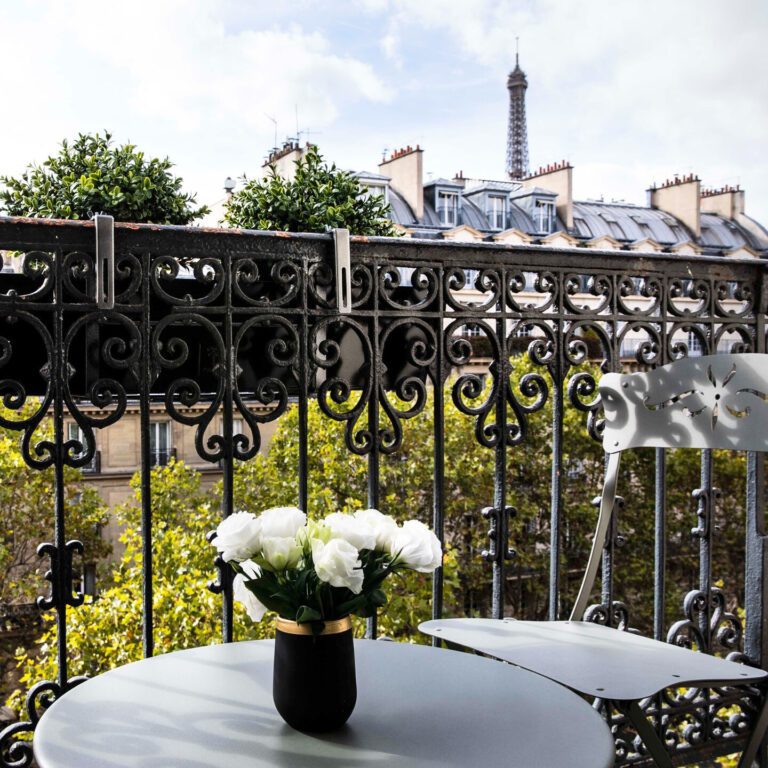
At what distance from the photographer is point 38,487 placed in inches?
658

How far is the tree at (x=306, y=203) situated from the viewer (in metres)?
2.63

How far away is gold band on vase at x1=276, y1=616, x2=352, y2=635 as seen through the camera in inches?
45.2

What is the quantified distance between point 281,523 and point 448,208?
31.6 metres

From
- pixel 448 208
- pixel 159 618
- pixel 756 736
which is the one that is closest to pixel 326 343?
pixel 756 736

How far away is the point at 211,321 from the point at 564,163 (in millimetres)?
36131

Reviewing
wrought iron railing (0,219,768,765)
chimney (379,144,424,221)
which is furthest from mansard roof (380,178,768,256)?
wrought iron railing (0,219,768,765)

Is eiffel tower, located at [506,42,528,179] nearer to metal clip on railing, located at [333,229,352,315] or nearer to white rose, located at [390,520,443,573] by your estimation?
metal clip on railing, located at [333,229,352,315]

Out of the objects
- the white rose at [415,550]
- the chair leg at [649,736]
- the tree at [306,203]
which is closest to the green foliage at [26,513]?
the tree at [306,203]

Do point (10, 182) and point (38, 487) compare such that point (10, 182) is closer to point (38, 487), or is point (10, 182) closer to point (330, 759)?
point (330, 759)

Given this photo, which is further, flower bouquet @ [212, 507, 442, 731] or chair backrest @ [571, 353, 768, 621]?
chair backrest @ [571, 353, 768, 621]

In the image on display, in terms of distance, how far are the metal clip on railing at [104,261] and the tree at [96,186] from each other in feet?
2.73

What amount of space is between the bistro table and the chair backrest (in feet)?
2.51

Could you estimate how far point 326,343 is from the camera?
2037 millimetres

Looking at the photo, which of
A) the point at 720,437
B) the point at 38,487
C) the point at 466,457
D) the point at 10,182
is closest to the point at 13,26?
the point at 38,487
